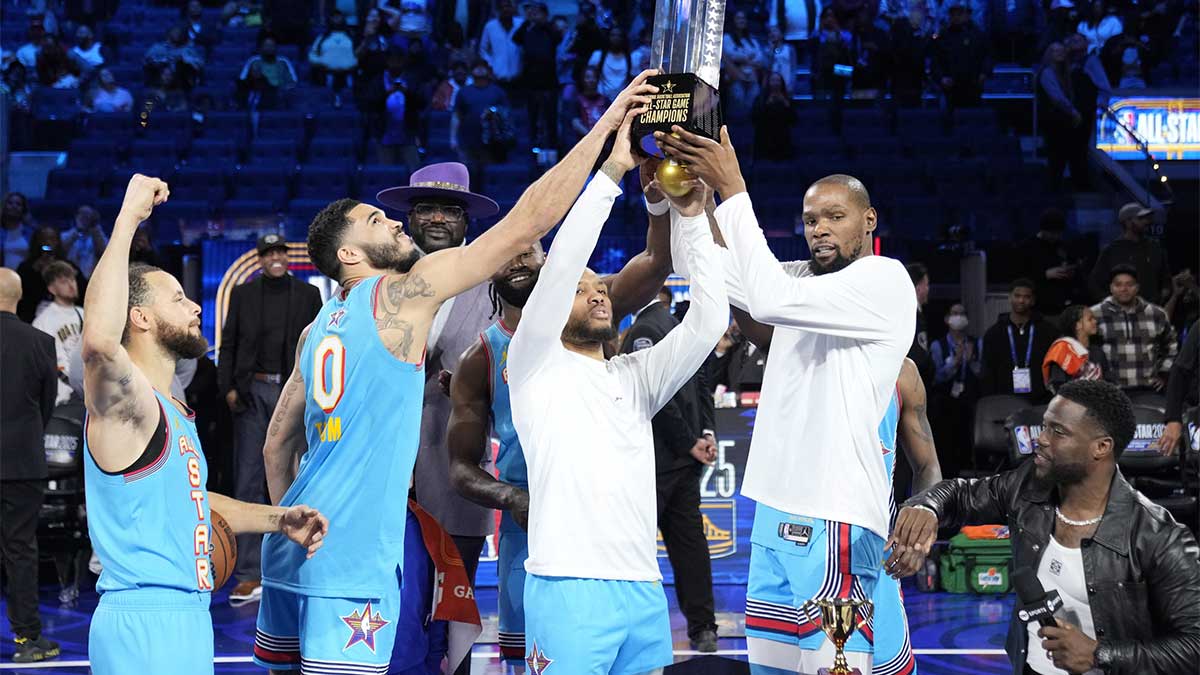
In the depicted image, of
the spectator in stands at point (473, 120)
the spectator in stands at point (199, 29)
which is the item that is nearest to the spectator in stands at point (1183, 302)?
the spectator in stands at point (473, 120)

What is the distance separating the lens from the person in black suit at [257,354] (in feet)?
27.0

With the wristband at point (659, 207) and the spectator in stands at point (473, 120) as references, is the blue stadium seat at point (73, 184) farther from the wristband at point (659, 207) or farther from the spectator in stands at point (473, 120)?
the wristband at point (659, 207)

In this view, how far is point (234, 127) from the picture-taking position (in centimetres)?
1470

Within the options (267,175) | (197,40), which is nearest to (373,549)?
(267,175)

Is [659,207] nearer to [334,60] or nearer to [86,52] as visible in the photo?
[334,60]

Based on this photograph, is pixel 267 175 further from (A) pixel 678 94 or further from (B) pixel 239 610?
(A) pixel 678 94

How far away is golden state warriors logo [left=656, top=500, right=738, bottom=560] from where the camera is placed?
27.5 ft

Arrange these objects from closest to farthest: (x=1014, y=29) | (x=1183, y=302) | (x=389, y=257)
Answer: (x=389, y=257)
(x=1183, y=302)
(x=1014, y=29)

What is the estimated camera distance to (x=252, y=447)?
27.3 feet

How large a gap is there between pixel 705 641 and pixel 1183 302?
6.05 meters

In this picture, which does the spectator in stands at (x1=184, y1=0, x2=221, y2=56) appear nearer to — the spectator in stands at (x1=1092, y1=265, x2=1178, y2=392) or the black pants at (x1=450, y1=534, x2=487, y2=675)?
the spectator in stands at (x1=1092, y1=265, x2=1178, y2=392)

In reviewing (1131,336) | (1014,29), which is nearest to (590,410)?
(1131,336)

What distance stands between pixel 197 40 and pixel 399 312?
1458 cm

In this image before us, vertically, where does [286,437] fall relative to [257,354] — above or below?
below
